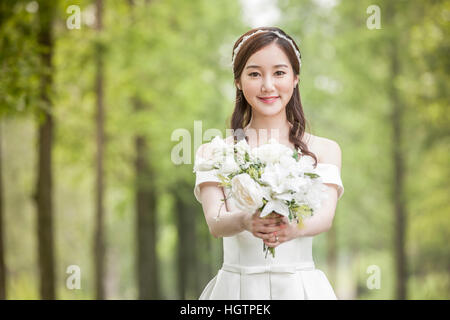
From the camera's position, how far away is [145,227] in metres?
13.4

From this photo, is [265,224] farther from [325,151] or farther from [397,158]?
[397,158]

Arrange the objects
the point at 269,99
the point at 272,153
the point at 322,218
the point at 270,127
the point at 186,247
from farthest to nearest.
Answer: the point at 186,247 < the point at 270,127 < the point at 269,99 < the point at 322,218 < the point at 272,153

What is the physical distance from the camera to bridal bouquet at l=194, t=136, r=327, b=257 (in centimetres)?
257

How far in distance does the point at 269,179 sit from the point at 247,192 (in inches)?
4.8

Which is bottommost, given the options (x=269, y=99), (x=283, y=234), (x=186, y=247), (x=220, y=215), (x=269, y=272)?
(x=186, y=247)

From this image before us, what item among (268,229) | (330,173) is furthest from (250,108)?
(268,229)

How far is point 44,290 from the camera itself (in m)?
9.11

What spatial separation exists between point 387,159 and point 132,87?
6163 mm

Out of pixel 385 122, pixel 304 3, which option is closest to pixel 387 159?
pixel 385 122

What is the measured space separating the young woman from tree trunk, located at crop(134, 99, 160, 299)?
10090 millimetres

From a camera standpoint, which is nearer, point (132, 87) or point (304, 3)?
point (132, 87)

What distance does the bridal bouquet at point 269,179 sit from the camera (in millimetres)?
2566

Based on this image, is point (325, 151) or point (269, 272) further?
point (325, 151)
